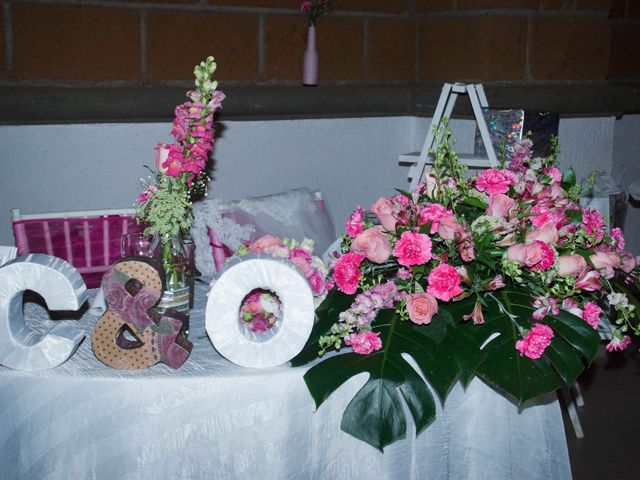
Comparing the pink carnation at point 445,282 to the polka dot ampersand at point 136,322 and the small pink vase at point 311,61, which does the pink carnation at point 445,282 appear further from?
the small pink vase at point 311,61

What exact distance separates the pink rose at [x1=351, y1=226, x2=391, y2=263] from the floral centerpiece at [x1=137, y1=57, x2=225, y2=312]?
1.10 ft

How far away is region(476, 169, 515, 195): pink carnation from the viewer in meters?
1.58

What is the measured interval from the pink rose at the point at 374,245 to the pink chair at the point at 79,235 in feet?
3.67

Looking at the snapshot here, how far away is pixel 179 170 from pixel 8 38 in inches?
61.8

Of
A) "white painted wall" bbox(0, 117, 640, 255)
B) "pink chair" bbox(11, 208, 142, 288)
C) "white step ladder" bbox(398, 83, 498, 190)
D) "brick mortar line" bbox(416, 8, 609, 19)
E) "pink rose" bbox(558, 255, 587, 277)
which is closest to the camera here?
"pink rose" bbox(558, 255, 587, 277)

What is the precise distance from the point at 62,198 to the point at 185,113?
152cm

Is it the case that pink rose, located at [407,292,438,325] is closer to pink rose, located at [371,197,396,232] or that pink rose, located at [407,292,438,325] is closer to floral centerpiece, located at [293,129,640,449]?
floral centerpiece, located at [293,129,640,449]

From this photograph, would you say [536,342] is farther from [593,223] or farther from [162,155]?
[162,155]

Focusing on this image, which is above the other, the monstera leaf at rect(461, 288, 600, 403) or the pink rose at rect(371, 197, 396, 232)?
the pink rose at rect(371, 197, 396, 232)

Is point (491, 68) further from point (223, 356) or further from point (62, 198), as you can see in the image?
point (223, 356)

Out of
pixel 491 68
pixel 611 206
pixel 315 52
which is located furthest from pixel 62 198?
pixel 611 206

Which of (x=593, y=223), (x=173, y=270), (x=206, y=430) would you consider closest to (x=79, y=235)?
(x=173, y=270)

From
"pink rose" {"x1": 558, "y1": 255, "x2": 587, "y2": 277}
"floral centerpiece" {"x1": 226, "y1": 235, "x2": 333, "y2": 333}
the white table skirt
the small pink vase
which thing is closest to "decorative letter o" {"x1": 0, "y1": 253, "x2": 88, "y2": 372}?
the white table skirt

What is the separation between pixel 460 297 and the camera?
5.02ft
